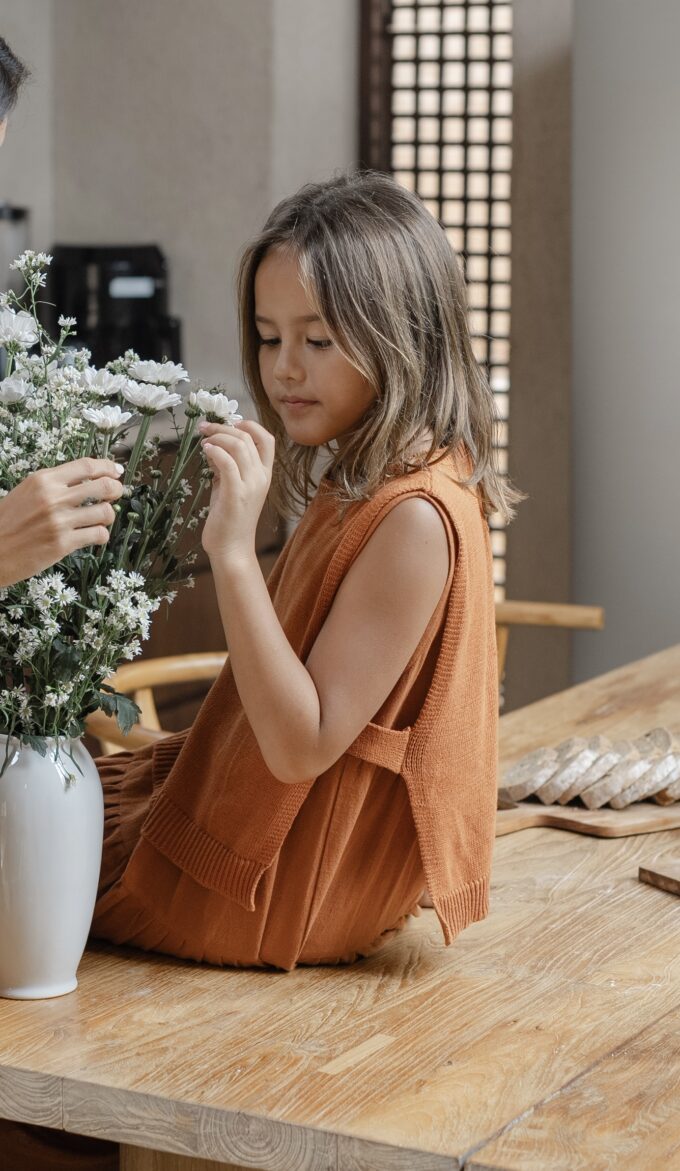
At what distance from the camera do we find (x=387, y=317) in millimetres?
1407

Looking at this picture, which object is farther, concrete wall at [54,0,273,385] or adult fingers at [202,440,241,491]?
concrete wall at [54,0,273,385]

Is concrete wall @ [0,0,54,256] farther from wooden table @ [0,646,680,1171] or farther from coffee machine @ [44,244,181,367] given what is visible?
wooden table @ [0,646,680,1171]

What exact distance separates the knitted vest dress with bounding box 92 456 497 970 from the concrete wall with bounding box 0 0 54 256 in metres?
3.41

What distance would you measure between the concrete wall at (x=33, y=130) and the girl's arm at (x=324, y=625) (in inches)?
138

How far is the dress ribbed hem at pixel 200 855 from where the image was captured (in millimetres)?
1410

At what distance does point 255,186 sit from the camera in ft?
15.3

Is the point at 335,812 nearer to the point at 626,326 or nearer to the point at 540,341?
the point at 626,326

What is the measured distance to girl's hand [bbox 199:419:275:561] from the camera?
→ 129 cm

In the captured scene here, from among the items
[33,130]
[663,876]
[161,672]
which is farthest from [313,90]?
[663,876]

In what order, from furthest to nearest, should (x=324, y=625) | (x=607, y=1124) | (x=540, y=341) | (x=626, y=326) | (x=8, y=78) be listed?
(x=540, y=341)
(x=626, y=326)
(x=8, y=78)
(x=324, y=625)
(x=607, y=1124)

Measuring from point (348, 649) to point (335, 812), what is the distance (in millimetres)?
164

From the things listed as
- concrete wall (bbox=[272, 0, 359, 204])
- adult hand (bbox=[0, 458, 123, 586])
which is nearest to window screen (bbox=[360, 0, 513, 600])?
concrete wall (bbox=[272, 0, 359, 204])

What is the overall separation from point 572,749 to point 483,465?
0.77 meters

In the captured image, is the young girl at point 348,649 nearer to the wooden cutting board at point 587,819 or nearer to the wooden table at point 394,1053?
the wooden table at point 394,1053
